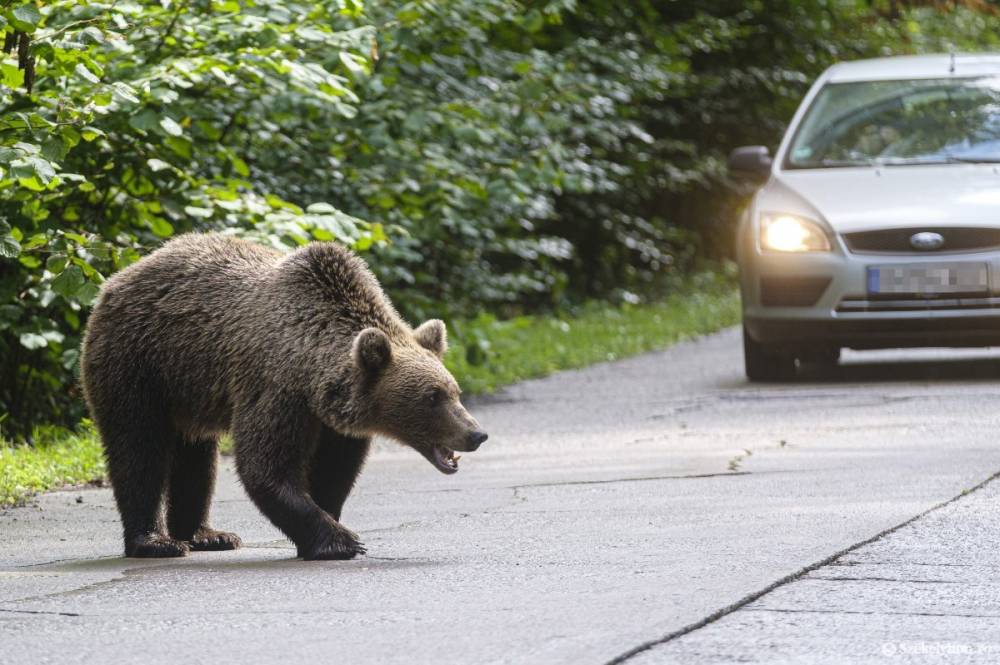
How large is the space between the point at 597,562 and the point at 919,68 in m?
8.50

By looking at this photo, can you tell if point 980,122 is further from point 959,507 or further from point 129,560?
point 129,560

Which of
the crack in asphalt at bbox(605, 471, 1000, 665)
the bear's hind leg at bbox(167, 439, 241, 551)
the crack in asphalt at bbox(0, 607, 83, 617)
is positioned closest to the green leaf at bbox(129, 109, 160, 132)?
the bear's hind leg at bbox(167, 439, 241, 551)

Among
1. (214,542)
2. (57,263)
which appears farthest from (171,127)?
(214,542)

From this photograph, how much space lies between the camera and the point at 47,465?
962cm

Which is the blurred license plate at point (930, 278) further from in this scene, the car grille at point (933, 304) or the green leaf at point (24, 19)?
the green leaf at point (24, 19)

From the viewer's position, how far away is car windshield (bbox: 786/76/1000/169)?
13164 mm

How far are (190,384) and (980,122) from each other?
789 cm

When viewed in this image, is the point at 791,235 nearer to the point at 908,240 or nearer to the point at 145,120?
the point at 908,240

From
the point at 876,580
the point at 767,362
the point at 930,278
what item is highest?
the point at 876,580

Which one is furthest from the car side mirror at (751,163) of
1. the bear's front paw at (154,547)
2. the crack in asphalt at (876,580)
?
the crack in asphalt at (876,580)

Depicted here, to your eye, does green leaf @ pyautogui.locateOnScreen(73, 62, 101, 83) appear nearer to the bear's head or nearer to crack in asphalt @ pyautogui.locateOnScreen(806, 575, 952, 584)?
the bear's head

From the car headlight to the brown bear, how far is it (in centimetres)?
566

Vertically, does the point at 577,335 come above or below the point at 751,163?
below

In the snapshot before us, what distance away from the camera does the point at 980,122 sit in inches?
526
